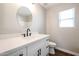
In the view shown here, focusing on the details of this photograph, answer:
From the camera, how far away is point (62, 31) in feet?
3.65

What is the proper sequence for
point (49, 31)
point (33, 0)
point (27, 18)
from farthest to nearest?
point (27, 18)
point (49, 31)
point (33, 0)

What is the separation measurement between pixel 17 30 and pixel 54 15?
21.4 inches

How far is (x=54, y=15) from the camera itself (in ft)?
3.70

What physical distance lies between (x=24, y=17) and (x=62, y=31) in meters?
0.54

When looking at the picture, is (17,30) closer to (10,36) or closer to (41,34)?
(10,36)

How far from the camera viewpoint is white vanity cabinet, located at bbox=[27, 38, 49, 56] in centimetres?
101

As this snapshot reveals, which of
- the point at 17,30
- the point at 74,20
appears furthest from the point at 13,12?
the point at 74,20

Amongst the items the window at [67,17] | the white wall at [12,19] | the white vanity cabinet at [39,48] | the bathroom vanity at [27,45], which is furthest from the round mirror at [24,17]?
the window at [67,17]

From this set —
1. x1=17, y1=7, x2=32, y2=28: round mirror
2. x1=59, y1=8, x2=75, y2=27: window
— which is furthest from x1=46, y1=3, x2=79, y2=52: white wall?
x1=17, y1=7, x2=32, y2=28: round mirror

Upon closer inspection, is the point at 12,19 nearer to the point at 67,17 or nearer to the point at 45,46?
the point at 45,46

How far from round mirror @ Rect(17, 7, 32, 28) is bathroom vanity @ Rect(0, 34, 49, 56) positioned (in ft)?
0.66

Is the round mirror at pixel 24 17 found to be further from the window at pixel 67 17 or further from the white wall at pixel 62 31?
the window at pixel 67 17

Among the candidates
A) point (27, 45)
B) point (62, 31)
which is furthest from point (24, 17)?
point (62, 31)

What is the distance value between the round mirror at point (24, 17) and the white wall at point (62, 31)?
0.29 meters
